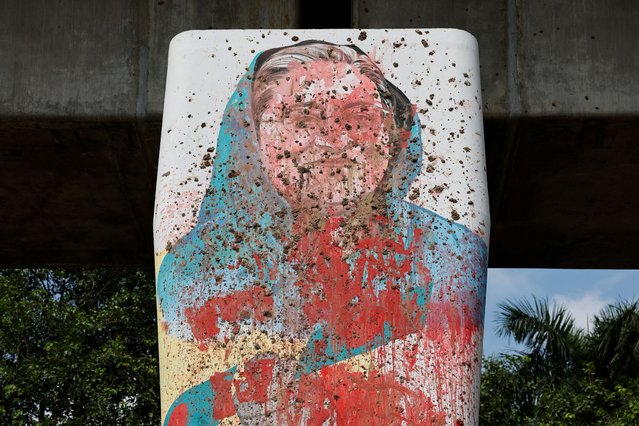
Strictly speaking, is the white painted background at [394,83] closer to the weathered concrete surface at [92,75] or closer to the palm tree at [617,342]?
the weathered concrete surface at [92,75]

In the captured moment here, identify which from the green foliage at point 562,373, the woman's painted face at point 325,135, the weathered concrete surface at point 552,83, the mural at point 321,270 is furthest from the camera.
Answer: the green foliage at point 562,373

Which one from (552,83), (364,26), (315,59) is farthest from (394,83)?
(552,83)

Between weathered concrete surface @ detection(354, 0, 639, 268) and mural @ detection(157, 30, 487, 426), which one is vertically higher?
weathered concrete surface @ detection(354, 0, 639, 268)

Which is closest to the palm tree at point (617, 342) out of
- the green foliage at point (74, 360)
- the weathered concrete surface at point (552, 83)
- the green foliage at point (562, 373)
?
the green foliage at point (562, 373)

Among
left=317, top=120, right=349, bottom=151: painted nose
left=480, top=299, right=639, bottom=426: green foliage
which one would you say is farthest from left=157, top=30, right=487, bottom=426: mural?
left=480, top=299, right=639, bottom=426: green foliage

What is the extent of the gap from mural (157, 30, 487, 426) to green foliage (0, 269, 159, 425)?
10.5 metres

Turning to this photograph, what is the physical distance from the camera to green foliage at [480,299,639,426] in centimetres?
1429

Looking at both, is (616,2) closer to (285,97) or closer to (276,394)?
(285,97)

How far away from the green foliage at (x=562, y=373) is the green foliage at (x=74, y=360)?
5.17 m

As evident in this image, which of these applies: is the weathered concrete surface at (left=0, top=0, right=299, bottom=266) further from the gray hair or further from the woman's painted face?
the woman's painted face

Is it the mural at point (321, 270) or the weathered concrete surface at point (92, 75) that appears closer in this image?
the mural at point (321, 270)

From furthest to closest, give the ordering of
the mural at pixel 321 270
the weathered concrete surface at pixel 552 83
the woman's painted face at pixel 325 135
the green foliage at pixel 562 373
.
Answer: the green foliage at pixel 562 373 < the weathered concrete surface at pixel 552 83 < the woman's painted face at pixel 325 135 < the mural at pixel 321 270

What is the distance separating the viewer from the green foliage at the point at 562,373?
14.3m

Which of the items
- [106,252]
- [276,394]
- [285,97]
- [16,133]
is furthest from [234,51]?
[106,252]
